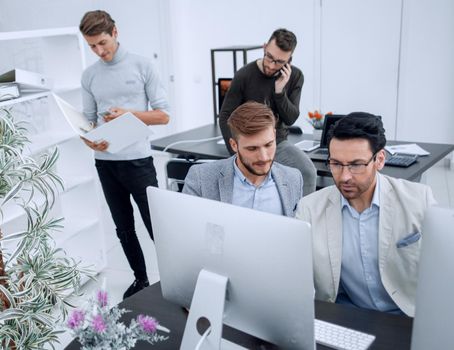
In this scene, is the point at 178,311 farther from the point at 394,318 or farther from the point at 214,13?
the point at 214,13

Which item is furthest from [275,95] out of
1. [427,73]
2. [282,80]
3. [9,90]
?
[427,73]

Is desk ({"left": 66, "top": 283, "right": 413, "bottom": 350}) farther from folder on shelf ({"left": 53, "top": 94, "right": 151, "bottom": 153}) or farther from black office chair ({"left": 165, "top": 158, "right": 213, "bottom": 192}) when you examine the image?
black office chair ({"left": 165, "top": 158, "right": 213, "bottom": 192})

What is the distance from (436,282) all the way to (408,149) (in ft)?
7.58

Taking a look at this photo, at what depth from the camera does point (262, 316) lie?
4.19 feet

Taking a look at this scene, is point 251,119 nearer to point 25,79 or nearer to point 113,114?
point 113,114

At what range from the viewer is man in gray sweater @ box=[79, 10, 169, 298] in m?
2.72

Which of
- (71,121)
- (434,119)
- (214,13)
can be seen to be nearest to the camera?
(71,121)

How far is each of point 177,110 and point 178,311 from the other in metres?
4.63

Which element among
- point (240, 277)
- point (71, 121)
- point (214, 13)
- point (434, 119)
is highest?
point (214, 13)

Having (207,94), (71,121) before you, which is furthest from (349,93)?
(71,121)

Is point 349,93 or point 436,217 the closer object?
point 436,217

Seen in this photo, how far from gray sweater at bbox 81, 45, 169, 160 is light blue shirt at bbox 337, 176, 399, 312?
1.41m

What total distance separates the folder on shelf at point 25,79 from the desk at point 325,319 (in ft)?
4.60

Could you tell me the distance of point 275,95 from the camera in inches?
117
